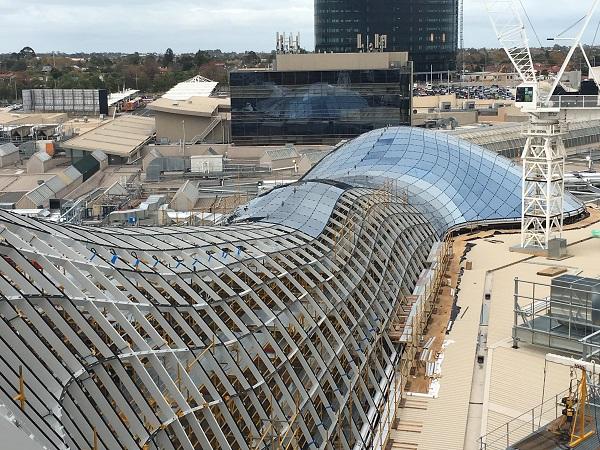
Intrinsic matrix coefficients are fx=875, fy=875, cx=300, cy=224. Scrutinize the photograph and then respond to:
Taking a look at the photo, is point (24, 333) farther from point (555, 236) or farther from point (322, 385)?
point (555, 236)

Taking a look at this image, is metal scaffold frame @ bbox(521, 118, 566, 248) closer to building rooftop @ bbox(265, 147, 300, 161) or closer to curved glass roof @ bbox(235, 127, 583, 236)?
curved glass roof @ bbox(235, 127, 583, 236)

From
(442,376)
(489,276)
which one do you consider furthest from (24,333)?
(489,276)

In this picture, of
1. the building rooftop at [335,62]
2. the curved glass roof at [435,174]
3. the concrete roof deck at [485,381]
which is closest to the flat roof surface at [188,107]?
the building rooftop at [335,62]

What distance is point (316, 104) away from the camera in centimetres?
9425

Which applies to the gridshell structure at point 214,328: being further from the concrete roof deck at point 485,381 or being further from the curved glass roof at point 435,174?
the curved glass roof at point 435,174

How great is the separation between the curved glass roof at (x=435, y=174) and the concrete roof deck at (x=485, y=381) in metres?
11.0

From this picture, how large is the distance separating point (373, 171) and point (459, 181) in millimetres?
5573

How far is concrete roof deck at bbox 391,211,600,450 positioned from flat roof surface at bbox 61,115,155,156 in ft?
204

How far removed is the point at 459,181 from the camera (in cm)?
5638

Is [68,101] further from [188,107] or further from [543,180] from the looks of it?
[543,180]

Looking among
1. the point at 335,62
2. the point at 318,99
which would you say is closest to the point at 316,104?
the point at 318,99

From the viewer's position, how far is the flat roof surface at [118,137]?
9650cm

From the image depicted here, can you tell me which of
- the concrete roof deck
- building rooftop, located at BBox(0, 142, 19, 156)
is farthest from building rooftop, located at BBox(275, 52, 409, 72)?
the concrete roof deck

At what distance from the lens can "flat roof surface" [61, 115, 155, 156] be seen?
96.5 metres
